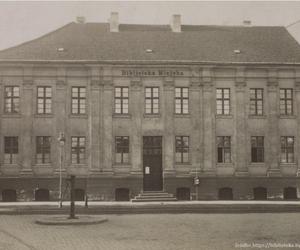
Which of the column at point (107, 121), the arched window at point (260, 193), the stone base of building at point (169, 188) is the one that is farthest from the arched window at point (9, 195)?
the arched window at point (260, 193)

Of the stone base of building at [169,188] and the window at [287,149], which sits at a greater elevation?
the window at [287,149]

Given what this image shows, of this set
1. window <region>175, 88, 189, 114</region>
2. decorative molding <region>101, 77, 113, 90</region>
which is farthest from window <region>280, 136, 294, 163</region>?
decorative molding <region>101, 77, 113, 90</region>

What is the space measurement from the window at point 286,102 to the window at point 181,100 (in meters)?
6.40

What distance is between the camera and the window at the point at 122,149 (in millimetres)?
37219

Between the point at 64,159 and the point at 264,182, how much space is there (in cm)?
1303

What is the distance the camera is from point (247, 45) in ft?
132

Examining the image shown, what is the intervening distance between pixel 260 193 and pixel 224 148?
12.3 ft

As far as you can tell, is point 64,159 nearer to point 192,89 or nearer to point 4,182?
point 4,182

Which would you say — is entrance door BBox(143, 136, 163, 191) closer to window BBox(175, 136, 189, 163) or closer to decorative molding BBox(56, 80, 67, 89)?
window BBox(175, 136, 189, 163)

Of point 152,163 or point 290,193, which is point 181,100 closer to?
point 152,163

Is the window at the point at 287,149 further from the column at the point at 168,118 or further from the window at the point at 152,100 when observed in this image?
the window at the point at 152,100

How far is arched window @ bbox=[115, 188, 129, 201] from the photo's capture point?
120ft

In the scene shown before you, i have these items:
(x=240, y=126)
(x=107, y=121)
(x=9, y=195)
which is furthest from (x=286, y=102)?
(x=9, y=195)

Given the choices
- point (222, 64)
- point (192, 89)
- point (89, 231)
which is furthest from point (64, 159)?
point (89, 231)
